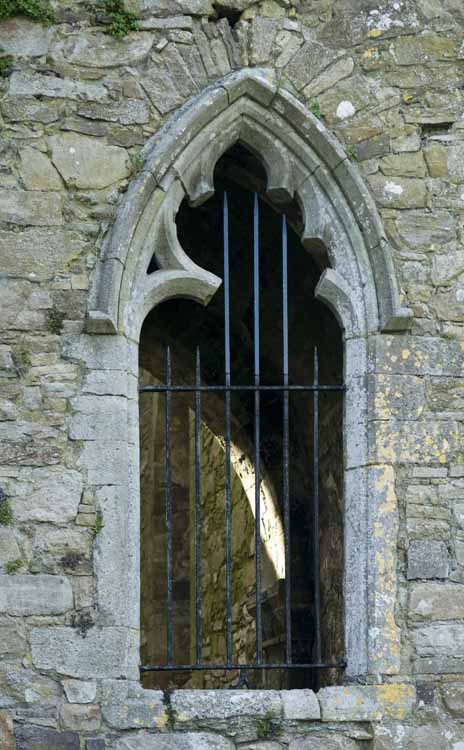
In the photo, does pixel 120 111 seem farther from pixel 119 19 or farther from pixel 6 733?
pixel 6 733

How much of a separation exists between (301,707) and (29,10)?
127 inches

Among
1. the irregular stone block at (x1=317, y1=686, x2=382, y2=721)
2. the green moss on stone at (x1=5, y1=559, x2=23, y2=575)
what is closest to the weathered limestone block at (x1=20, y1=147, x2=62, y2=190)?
the green moss on stone at (x1=5, y1=559, x2=23, y2=575)

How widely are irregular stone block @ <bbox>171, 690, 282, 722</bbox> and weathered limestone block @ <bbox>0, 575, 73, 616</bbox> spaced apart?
0.60 meters

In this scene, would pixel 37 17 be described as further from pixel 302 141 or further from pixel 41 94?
pixel 302 141

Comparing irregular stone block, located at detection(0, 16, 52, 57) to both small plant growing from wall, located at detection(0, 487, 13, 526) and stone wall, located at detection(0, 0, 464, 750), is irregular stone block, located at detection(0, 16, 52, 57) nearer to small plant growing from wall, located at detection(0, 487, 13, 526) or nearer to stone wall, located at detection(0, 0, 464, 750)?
stone wall, located at detection(0, 0, 464, 750)

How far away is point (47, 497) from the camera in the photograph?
6.44 meters

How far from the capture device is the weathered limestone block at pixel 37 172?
22.0 ft

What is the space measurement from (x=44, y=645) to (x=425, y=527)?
5.56 ft

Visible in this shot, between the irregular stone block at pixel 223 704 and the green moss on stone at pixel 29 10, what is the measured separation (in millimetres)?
2991

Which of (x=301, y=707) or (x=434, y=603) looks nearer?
(x=301, y=707)

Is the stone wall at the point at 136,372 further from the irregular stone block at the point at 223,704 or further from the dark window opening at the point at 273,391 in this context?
the dark window opening at the point at 273,391

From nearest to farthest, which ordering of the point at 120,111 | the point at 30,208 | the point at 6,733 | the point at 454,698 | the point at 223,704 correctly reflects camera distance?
the point at 6,733 < the point at 223,704 < the point at 454,698 < the point at 30,208 < the point at 120,111

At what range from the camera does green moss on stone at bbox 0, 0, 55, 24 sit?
678 centimetres

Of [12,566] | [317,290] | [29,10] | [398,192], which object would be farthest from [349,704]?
[29,10]
